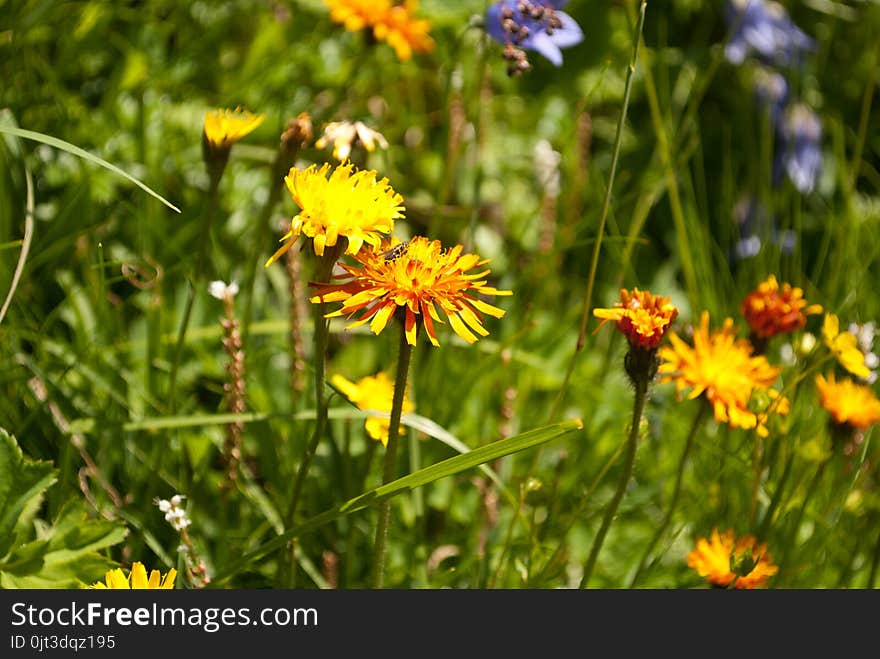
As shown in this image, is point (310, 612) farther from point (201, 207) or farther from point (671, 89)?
point (671, 89)

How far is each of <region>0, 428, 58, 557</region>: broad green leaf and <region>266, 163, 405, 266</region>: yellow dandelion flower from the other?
41 centimetres

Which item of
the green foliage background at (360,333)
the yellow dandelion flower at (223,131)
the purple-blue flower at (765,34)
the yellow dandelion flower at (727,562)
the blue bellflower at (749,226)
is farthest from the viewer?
the purple-blue flower at (765,34)

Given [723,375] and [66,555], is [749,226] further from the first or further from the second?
[66,555]

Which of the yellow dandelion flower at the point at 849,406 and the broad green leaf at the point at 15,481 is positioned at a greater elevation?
the yellow dandelion flower at the point at 849,406

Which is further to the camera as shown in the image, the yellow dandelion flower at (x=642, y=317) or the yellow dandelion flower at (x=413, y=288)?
the yellow dandelion flower at (x=642, y=317)

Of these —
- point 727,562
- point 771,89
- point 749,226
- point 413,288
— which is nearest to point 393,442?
point 413,288

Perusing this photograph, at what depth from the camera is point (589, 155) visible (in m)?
2.72

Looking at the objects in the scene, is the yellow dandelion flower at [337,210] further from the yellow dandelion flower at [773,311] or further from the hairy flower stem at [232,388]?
the yellow dandelion flower at [773,311]

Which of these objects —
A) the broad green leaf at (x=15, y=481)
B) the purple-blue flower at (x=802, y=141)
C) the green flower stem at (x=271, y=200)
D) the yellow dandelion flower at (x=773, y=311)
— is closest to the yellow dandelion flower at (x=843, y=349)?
the yellow dandelion flower at (x=773, y=311)

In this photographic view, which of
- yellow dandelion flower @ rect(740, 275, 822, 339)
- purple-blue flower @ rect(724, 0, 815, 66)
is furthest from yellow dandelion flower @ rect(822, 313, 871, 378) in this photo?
purple-blue flower @ rect(724, 0, 815, 66)

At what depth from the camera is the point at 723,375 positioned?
129 centimetres

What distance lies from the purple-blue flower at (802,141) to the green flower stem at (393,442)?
65.9 inches

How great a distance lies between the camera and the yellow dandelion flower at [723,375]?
1271 mm

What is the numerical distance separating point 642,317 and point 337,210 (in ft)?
1.19
